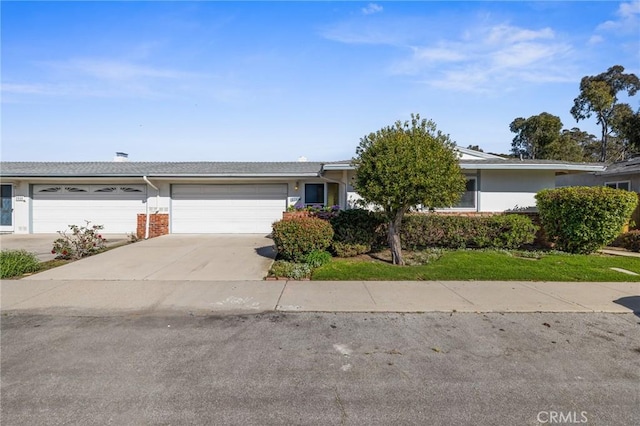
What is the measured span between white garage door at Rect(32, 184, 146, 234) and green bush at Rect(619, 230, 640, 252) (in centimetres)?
1753

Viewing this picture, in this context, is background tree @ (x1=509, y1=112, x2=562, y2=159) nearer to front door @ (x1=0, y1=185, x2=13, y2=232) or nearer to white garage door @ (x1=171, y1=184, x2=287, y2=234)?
white garage door @ (x1=171, y1=184, x2=287, y2=234)

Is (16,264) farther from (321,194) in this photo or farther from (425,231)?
(321,194)

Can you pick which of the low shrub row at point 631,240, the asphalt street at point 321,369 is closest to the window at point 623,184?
the low shrub row at point 631,240

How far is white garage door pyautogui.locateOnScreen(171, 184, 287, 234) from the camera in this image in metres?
15.2

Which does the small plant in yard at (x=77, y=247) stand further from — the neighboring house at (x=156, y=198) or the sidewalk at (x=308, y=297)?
the neighboring house at (x=156, y=198)

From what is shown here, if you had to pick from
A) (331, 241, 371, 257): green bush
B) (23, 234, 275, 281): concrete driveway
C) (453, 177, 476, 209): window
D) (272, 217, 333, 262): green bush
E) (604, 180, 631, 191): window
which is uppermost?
(604, 180, 631, 191): window

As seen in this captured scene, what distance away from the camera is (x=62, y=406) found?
2.99m

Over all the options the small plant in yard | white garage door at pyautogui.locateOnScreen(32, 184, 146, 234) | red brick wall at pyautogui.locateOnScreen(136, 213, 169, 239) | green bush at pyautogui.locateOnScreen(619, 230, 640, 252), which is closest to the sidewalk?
the small plant in yard

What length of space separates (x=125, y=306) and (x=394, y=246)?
19.3 ft

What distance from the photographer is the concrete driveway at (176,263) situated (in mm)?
7629

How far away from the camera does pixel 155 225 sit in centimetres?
1460

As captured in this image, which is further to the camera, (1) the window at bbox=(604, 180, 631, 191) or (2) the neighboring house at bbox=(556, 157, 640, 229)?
(1) the window at bbox=(604, 180, 631, 191)

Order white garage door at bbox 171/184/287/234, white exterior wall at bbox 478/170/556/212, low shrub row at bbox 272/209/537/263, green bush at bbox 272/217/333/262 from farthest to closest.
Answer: white garage door at bbox 171/184/287/234, white exterior wall at bbox 478/170/556/212, low shrub row at bbox 272/209/537/263, green bush at bbox 272/217/333/262

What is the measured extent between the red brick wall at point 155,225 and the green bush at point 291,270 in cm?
824
